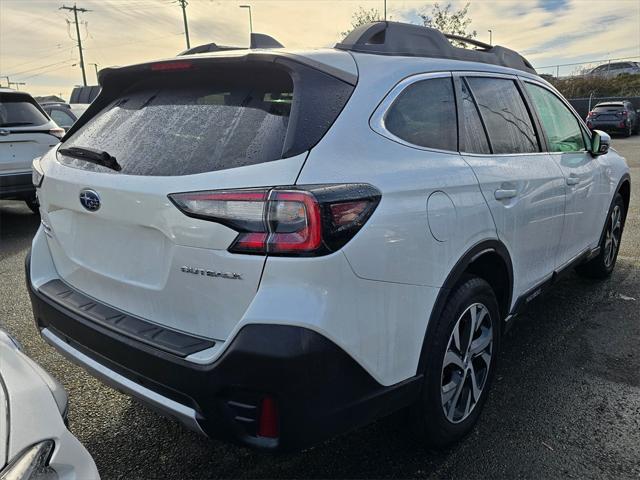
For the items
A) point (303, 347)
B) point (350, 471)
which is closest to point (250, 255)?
point (303, 347)

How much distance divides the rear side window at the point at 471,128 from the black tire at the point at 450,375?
65cm

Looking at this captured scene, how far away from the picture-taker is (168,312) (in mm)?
1997

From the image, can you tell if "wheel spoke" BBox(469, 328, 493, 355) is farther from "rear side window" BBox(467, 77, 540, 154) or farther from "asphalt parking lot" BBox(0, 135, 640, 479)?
"rear side window" BBox(467, 77, 540, 154)

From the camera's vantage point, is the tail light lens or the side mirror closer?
Result: the tail light lens

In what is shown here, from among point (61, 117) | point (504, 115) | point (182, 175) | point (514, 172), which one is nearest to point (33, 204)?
point (61, 117)

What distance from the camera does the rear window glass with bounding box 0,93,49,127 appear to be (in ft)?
22.6

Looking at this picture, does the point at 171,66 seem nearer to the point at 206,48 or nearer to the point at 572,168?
the point at 206,48

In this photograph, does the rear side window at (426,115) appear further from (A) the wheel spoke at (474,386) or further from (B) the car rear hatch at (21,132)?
(B) the car rear hatch at (21,132)

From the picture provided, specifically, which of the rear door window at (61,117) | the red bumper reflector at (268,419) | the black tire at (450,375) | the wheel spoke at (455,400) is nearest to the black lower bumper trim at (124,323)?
the red bumper reflector at (268,419)

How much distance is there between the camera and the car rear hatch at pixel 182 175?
5.97ft

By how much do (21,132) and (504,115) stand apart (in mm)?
6214

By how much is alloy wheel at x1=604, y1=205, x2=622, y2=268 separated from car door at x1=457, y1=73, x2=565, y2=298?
62.1 inches

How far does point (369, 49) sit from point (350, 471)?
1.88 meters

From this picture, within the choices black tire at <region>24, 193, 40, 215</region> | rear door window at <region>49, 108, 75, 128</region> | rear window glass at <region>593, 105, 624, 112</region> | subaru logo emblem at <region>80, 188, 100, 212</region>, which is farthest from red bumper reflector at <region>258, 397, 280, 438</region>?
rear window glass at <region>593, 105, 624, 112</region>
